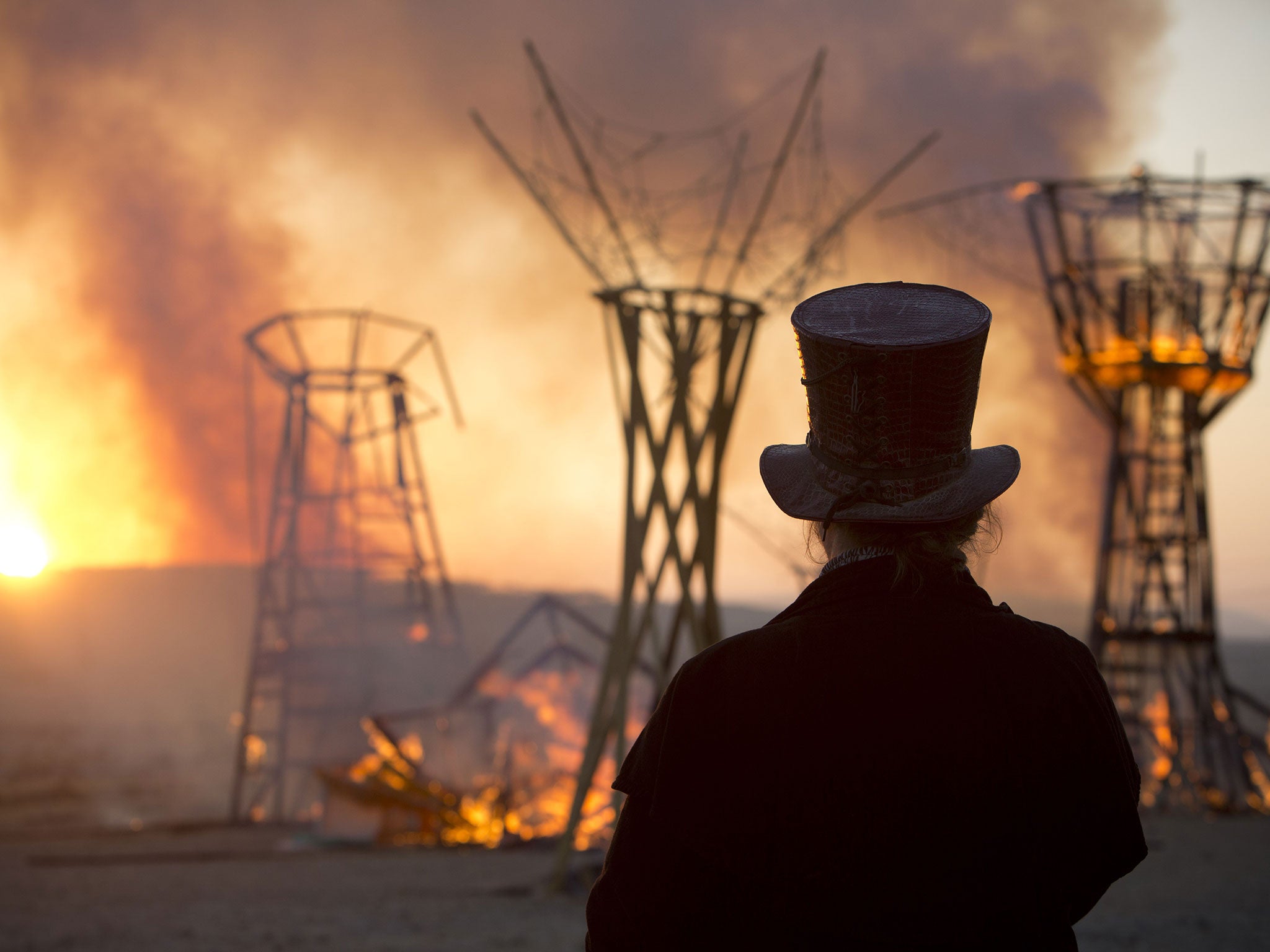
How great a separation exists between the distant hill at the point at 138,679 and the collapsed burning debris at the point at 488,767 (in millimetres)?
5356

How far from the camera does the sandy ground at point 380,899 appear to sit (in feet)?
25.8

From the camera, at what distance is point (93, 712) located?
36281 mm

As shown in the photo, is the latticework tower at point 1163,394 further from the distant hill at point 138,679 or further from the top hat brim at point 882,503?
the top hat brim at point 882,503

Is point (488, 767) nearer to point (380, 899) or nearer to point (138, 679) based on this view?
point (380, 899)

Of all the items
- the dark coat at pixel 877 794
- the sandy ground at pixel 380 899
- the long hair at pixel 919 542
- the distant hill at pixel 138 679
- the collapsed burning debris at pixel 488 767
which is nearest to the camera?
the dark coat at pixel 877 794

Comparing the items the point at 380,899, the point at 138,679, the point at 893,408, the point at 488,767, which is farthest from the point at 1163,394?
the point at 138,679

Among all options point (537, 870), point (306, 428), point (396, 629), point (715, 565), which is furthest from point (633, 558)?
point (396, 629)

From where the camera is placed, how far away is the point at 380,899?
389 inches

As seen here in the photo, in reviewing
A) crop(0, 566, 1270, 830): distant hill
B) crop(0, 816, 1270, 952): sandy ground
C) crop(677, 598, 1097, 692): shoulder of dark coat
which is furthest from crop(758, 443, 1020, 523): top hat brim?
crop(0, 566, 1270, 830): distant hill

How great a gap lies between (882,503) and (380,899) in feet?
30.5

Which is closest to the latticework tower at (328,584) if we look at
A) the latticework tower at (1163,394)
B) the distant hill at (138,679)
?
the distant hill at (138,679)

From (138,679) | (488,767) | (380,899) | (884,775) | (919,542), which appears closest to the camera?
(884,775)

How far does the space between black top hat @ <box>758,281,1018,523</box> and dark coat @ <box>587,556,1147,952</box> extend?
5.1 inches

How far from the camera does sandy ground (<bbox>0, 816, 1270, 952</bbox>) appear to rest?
25.8 feet
